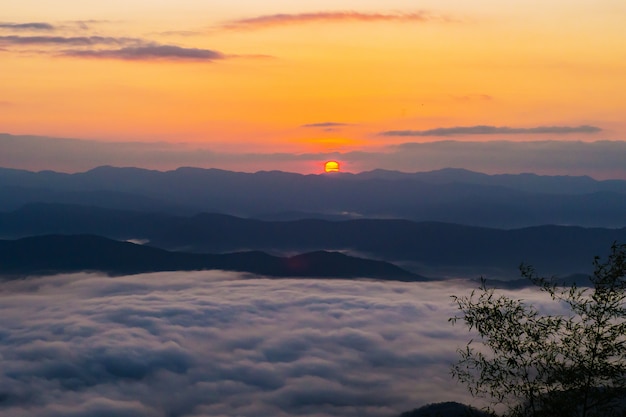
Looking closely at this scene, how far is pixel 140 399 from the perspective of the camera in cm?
19050

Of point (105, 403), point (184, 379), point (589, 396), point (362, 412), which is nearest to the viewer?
point (589, 396)

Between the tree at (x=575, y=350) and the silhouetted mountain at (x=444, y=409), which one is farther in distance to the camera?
the silhouetted mountain at (x=444, y=409)

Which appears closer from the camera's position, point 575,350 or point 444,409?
point 575,350

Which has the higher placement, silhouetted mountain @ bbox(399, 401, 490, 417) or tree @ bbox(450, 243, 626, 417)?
tree @ bbox(450, 243, 626, 417)

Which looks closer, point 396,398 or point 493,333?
point 493,333

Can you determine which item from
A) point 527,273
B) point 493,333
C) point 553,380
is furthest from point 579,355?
point 527,273

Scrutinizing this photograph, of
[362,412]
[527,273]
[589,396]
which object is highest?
[527,273]

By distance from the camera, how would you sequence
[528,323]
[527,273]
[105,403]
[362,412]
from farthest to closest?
[105,403]
[362,412]
[527,273]
[528,323]

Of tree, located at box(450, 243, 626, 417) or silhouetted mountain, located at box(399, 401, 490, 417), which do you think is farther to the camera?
silhouetted mountain, located at box(399, 401, 490, 417)

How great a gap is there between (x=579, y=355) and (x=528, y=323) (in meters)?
2.01

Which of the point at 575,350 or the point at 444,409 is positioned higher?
the point at 575,350

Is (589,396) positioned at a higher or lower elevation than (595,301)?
lower

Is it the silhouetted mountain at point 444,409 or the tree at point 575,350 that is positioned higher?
the tree at point 575,350

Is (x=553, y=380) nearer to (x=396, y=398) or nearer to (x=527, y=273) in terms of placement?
(x=527, y=273)
